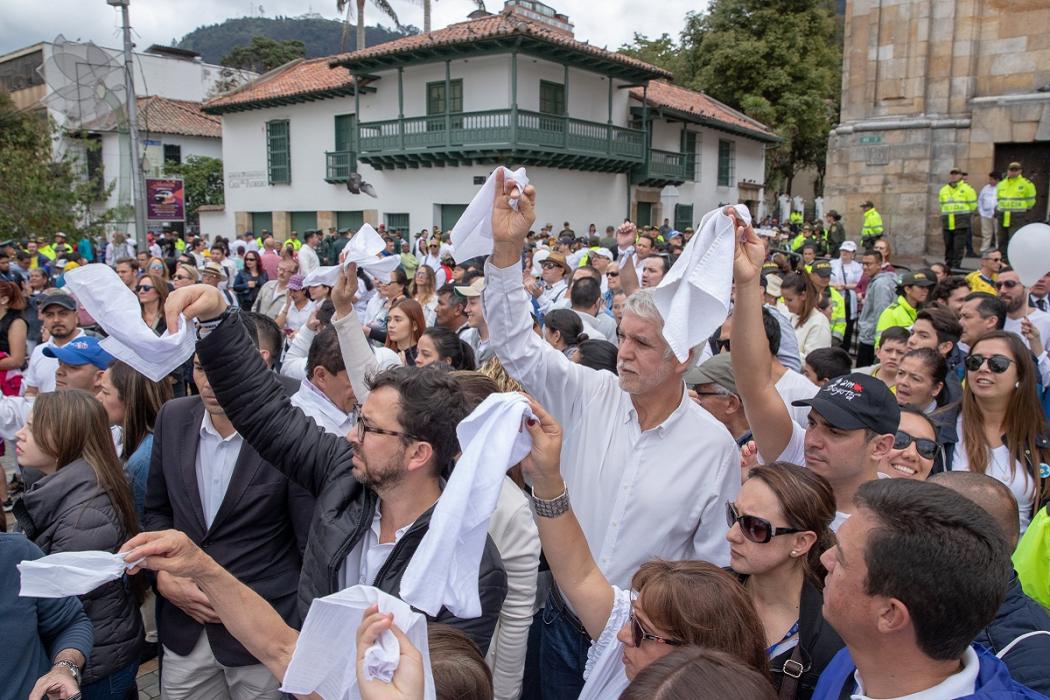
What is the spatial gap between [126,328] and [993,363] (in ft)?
12.4

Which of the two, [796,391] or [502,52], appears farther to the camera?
[502,52]

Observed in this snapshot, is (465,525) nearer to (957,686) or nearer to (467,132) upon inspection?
(957,686)

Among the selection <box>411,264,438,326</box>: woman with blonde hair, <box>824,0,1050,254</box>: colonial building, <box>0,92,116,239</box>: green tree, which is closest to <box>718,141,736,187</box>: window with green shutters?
<box>824,0,1050,254</box>: colonial building

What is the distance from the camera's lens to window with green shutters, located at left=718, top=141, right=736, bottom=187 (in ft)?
103

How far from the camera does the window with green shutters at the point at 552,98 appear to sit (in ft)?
75.6

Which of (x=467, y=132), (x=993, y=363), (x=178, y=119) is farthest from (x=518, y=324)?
(x=178, y=119)

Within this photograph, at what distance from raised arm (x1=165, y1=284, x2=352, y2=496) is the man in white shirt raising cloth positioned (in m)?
0.71

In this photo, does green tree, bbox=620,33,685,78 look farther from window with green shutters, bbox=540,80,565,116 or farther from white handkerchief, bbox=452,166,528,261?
white handkerchief, bbox=452,166,528,261

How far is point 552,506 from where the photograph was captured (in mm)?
1960

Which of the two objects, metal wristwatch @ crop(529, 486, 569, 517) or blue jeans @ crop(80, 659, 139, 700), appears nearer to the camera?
metal wristwatch @ crop(529, 486, 569, 517)

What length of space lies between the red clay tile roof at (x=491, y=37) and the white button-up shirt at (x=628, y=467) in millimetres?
19999

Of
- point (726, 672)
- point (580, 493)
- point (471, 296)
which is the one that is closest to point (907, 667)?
point (726, 672)

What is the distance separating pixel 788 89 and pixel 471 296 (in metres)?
31.1

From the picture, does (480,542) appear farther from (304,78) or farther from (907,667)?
(304,78)
